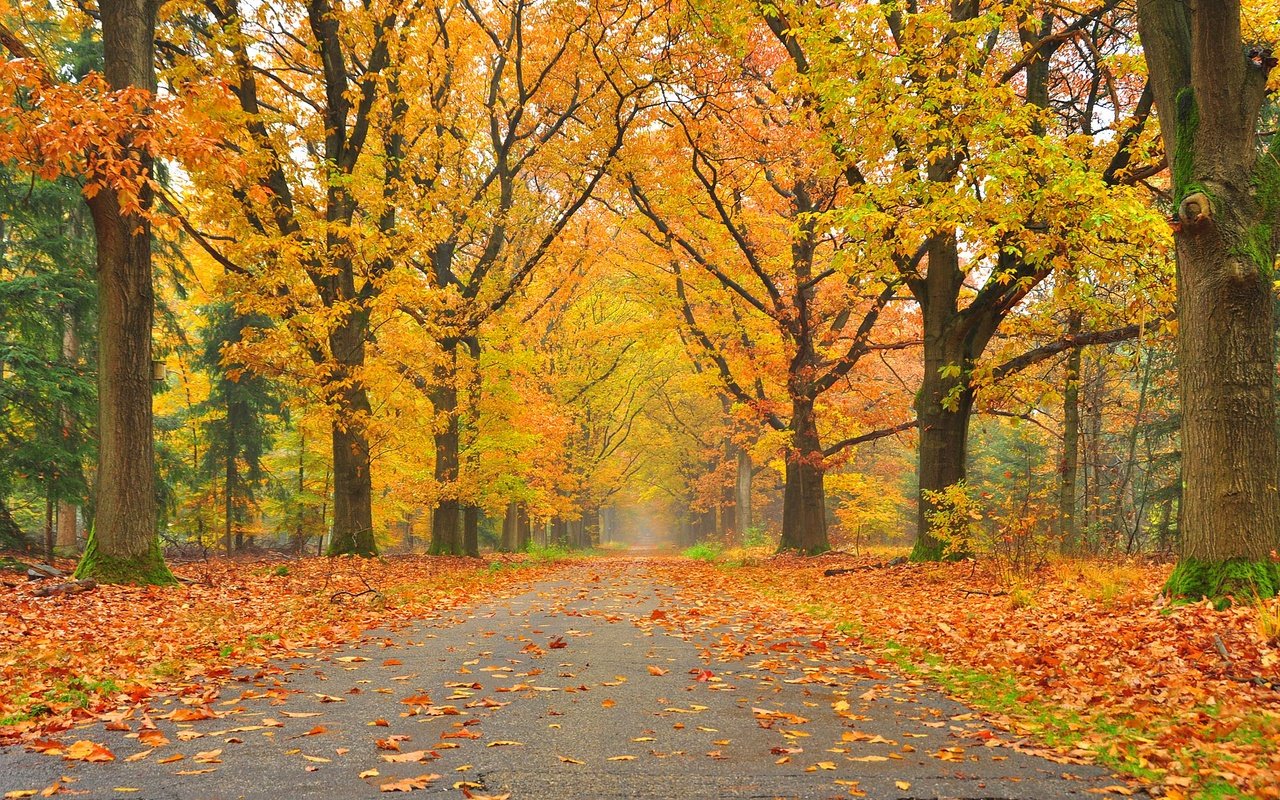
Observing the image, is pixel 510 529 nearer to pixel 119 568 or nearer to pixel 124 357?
pixel 119 568

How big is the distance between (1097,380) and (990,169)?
12.0 m

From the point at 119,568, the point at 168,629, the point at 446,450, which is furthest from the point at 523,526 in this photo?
the point at 168,629

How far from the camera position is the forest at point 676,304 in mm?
6387

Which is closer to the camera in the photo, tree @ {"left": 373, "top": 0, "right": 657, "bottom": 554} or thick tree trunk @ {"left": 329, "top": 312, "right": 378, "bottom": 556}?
thick tree trunk @ {"left": 329, "top": 312, "right": 378, "bottom": 556}

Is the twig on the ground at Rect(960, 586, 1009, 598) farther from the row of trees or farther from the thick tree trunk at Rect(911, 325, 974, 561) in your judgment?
the thick tree trunk at Rect(911, 325, 974, 561)

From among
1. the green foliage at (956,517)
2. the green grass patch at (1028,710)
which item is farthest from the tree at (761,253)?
the green grass patch at (1028,710)

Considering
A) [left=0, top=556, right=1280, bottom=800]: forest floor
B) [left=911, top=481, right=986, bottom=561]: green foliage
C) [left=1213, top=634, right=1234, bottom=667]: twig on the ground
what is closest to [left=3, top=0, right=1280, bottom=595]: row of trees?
[left=911, top=481, right=986, bottom=561]: green foliage

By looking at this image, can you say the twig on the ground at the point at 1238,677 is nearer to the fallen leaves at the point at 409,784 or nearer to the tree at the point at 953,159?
the tree at the point at 953,159

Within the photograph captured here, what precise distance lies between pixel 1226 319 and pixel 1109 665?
330cm

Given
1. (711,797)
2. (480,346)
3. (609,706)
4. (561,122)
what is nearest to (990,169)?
(609,706)

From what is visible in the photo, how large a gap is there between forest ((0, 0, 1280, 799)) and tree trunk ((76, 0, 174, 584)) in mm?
44

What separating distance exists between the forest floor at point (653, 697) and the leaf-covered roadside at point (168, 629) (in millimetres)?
39

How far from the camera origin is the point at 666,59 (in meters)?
15.4

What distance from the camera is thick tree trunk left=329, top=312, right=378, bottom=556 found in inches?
601
